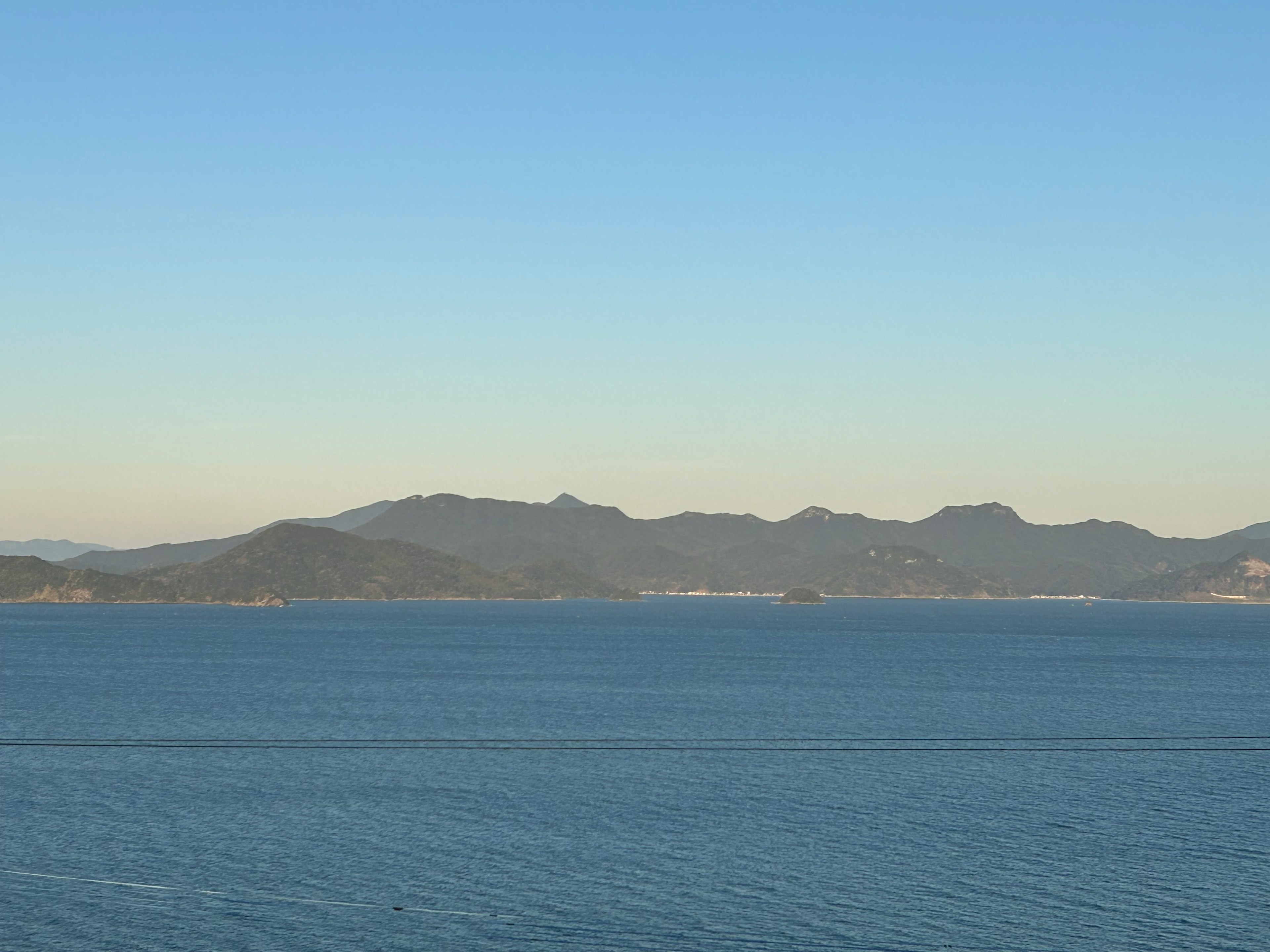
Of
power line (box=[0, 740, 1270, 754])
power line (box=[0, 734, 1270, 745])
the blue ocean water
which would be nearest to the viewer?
the blue ocean water

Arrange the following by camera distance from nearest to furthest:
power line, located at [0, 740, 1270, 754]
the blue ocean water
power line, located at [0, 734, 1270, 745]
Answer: the blue ocean water → power line, located at [0, 740, 1270, 754] → power line, located at [0, 734, 1270, 745]

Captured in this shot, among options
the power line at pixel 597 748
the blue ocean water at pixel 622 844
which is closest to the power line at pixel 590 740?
the power line at pixel 597 748

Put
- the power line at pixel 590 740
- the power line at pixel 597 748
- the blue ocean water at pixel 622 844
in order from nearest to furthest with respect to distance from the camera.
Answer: the blue ocean water at pixel 622 844, the power line at pixel 597 748, the power line at pixel 590 740

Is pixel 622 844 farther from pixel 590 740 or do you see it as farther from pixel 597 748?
pixel 590 740

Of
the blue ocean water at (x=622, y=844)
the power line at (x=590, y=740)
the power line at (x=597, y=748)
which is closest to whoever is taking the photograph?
the blue ocean water at (x=622, y=844)

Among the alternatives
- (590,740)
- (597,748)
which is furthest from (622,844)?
(590,740)

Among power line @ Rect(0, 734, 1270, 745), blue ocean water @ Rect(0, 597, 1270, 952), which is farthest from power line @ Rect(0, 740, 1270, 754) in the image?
blue ocean water @ Rect(0, 597, 1270, 952)

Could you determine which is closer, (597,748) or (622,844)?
(622,844)

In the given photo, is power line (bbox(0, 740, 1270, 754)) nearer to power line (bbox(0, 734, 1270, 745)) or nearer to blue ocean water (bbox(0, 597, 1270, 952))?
power line (bbox(0, 734, 1270, 745))

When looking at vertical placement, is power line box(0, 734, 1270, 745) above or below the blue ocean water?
above

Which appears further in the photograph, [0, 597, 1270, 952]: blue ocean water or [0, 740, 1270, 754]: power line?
[0, 740, 1270, 754]: power line

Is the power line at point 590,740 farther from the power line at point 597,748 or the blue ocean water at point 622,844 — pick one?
the blue ocean water at point 622,844

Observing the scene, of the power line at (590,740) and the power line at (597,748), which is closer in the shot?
the power line at (597,748)

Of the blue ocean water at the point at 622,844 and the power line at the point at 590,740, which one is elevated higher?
the power line at the point at 590,740
